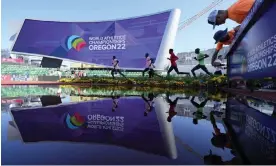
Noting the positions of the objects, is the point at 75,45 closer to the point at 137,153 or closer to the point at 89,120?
the point at 89,120

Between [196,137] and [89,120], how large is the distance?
1446 mm

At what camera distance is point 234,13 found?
7938mm

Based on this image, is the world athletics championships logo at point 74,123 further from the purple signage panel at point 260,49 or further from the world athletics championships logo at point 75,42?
the world athletics championships logo at point 75,42

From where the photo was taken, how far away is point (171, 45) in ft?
59.2

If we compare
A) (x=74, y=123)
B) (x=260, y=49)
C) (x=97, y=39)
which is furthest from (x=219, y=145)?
(x=97, y=39)

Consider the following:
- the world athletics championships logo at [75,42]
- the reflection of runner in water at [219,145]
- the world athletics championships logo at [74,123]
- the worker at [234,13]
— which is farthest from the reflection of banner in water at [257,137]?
the world athletics championships logo at [75,42]

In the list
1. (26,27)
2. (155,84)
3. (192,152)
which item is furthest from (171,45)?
(192,152)

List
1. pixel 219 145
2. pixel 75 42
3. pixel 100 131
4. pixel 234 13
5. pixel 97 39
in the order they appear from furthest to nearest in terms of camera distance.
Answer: pixel 75 42, pixel 97 39, pixel 234 13, pixel 100 131, pixel 219 145

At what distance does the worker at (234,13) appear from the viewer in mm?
7571

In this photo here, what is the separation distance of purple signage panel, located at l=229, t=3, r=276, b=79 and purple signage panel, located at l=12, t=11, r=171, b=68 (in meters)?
11.2

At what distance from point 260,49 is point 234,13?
3274mm

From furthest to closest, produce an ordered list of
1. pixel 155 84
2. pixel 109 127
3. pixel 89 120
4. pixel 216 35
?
pixel 155 84
pixel 216 35
pixel 89 120
pixel 109 127

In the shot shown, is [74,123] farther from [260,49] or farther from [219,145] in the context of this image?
[260,49]

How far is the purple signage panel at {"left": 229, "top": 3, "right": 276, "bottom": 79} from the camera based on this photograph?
434 cm
